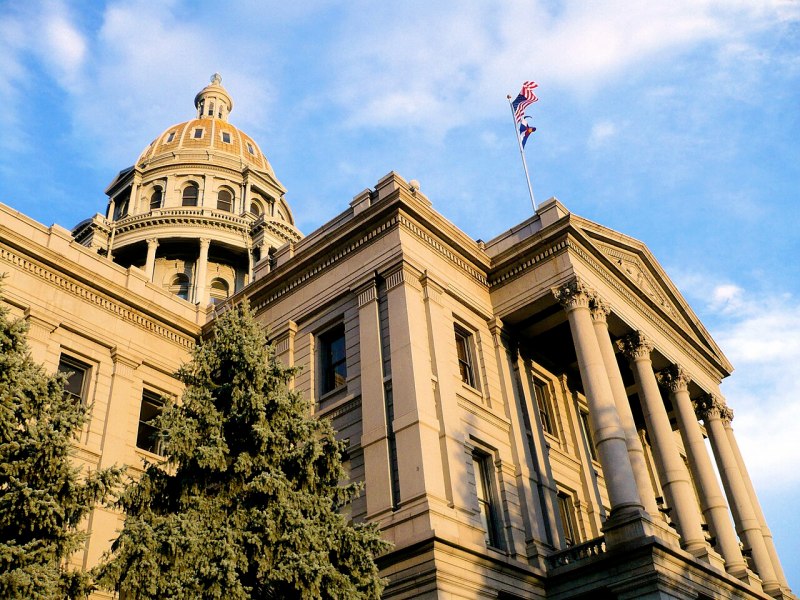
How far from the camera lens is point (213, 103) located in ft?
222

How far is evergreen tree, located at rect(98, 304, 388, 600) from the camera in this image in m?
13.8

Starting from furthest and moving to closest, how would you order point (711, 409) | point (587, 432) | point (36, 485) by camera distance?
point (711, 409), point (587, 432), point (36, 485)

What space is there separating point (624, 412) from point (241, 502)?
11876mm

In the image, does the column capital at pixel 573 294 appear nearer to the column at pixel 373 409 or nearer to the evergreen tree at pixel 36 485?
the column at pixel 373 409

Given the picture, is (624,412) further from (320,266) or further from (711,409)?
(320,266)

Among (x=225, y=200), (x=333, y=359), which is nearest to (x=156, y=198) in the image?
(x=225, y=200)

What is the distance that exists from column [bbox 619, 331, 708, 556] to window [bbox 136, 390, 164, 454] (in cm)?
1501

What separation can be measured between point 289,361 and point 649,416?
36.9ft

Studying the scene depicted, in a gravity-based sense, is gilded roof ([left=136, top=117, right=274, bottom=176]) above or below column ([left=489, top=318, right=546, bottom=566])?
above

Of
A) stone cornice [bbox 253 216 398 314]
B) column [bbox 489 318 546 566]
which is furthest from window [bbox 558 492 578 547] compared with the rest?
stone cornice [bbox 253 216 398 314]

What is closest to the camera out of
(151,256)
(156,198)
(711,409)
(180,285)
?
(711,409)

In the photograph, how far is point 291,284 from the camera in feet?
86.4

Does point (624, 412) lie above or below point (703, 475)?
above

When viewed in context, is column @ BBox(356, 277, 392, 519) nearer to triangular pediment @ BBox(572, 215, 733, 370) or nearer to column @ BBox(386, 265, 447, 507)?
column @ BBox(386, 265, 447, 507)
